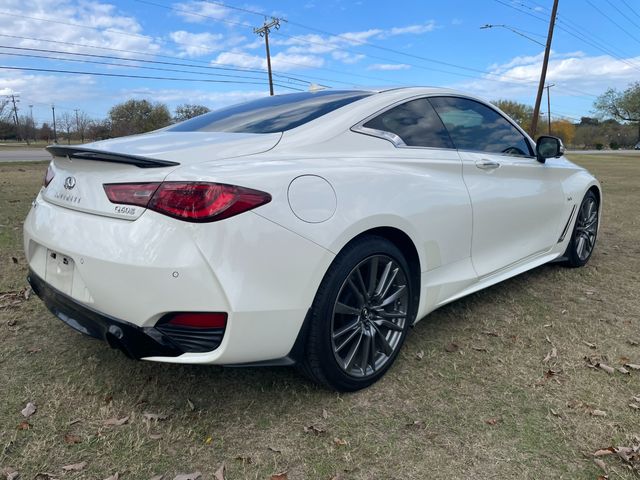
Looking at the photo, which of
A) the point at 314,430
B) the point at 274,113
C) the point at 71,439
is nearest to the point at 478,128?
the point at 274,113

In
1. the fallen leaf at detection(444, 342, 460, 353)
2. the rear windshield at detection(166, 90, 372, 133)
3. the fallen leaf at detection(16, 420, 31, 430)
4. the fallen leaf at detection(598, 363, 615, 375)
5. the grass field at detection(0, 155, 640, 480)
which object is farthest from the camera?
the fallen leaf at detection(444, 342, 460, 353)

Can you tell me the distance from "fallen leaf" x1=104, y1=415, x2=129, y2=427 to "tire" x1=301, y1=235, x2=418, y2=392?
0.82m

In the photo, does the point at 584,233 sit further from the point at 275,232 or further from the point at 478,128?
the point at 275,232

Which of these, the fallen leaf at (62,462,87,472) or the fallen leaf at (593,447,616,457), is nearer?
the fallen leaf at (62,462,87,472)

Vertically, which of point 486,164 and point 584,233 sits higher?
point 486,164

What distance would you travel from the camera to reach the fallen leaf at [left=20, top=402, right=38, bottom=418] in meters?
2.20

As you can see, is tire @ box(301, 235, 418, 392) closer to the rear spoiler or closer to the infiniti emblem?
the rear spoiler

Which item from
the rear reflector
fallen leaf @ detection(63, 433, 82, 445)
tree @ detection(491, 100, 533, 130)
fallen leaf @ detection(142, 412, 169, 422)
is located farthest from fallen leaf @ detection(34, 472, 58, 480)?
tree @ detection(491, 100, 533, 130)

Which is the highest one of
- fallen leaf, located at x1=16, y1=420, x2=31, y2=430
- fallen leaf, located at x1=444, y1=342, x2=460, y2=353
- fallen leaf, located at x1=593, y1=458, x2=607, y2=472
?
fallen leaf, located at x1=16, y1=420, x2=31, y2=430

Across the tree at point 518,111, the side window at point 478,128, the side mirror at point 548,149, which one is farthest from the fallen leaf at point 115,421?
the tree at point 518,111

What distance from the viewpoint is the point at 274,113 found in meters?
2.76

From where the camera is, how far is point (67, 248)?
2.07 meters

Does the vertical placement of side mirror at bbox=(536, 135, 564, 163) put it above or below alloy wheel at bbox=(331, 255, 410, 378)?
above

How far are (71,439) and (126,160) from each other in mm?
1186
